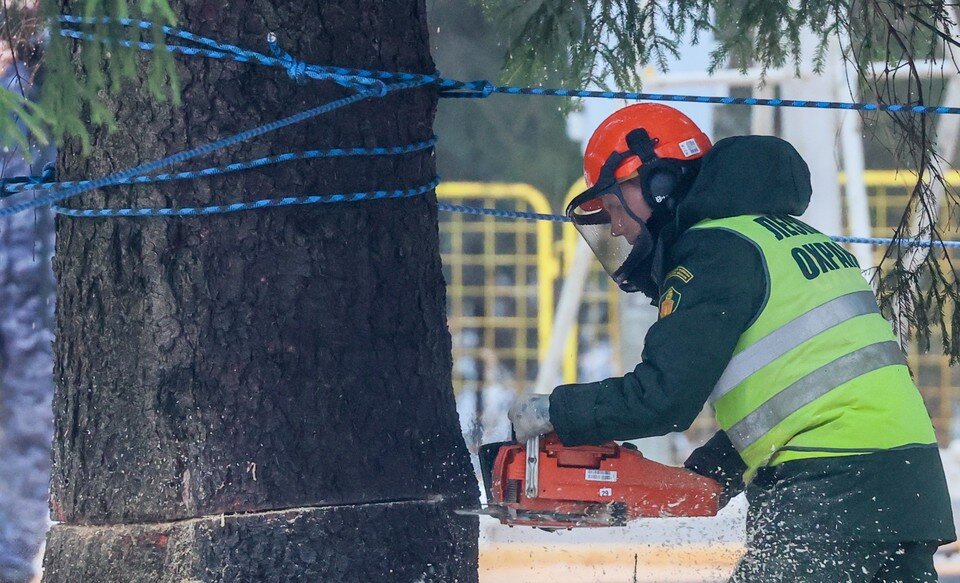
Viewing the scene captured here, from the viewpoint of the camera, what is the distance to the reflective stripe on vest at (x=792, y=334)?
110 inches

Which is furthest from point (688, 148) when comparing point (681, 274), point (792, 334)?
point (792, 334)

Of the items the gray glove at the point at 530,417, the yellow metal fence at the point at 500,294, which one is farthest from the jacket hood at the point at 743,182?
the yellow metal fence at the point at 500,294

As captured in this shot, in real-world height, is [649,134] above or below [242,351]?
above

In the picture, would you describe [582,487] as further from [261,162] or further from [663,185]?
[261,162]

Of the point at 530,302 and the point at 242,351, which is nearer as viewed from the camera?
the point at 242,351

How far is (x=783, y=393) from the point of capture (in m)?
2.79

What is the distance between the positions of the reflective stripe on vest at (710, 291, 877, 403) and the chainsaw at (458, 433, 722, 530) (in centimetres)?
39

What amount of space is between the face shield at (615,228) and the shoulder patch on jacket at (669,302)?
0.98 ft

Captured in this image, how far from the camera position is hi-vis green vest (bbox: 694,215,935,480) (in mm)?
2756

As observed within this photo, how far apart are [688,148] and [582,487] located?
3.02ft

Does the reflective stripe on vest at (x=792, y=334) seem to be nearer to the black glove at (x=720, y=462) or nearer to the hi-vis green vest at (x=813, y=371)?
the hi-vis green vest at (x=813, y=371)

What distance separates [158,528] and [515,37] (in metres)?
2.36

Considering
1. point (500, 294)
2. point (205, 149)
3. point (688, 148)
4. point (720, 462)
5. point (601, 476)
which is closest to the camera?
point (205, 149)

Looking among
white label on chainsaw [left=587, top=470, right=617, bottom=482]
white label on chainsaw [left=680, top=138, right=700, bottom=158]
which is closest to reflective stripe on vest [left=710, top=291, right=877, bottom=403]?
white label on chainsaw [left=587, top=470, right=617, bottom=482]
